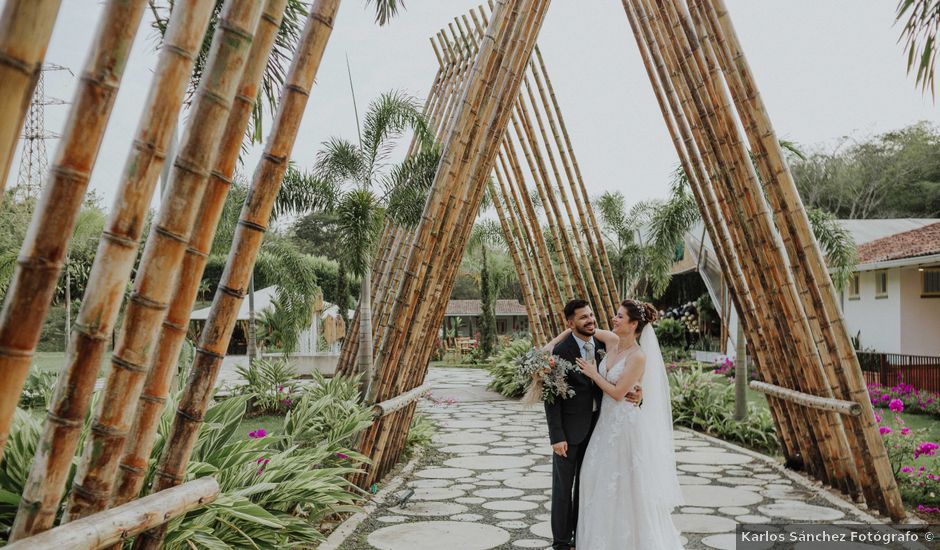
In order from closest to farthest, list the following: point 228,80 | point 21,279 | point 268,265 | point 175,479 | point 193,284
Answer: point 21,279
point 228,80
point 193,284
point 175,479
point 268,265

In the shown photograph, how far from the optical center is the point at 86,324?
1.44 meters

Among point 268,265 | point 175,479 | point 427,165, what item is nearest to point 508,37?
point 427,165

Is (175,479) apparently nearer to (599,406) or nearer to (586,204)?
(599,406)

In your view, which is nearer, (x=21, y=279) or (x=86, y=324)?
(x=21, y=279)

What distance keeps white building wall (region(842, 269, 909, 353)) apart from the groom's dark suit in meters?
9.10

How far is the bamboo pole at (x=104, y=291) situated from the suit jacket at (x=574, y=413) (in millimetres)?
2329

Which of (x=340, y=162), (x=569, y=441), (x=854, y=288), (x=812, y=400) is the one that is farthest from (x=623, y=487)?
(x=854, y=288)

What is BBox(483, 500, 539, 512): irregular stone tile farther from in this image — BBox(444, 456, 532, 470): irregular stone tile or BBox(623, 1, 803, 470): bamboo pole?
BBox(623, 1, 803, 470): bamboo pole

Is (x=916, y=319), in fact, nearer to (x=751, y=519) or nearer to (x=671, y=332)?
(x=671, y=332)

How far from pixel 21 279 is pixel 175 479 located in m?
0.78

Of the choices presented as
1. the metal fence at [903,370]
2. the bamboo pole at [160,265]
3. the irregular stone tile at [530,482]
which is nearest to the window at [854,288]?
the metal fence at [903,370]

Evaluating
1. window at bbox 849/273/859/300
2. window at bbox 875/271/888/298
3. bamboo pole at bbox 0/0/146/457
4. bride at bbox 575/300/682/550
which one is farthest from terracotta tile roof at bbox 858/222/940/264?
bamboo pole at bbox 0/0/146/457

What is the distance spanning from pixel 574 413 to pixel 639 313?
0.58 metres

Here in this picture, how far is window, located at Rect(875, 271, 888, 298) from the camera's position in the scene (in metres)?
11.7
